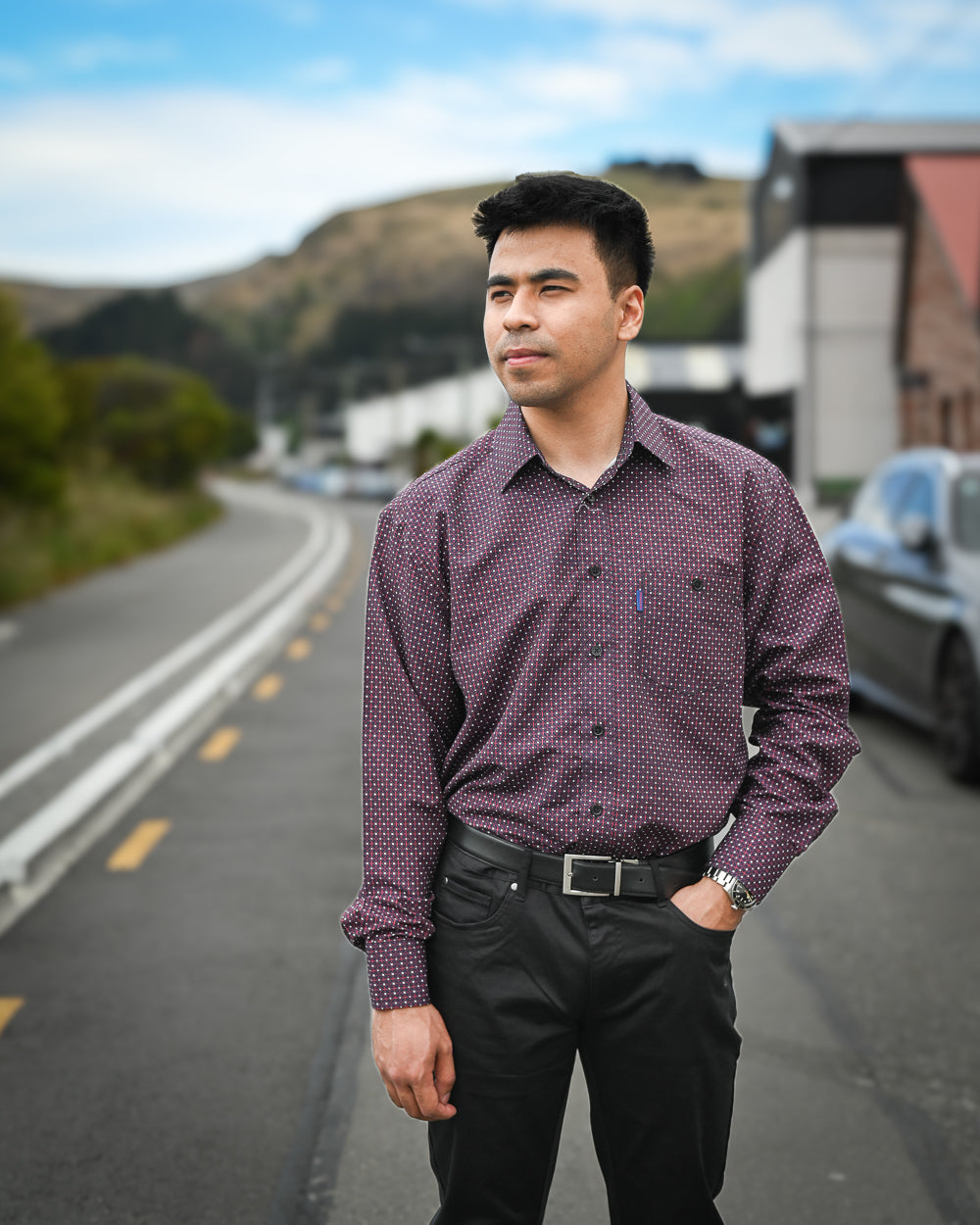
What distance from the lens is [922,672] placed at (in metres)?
8.41

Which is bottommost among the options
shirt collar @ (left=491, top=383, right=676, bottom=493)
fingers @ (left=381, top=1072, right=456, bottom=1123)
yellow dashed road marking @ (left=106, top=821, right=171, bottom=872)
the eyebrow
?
yellow dashed road marking @ (left=106, top=821, right=171, bottom=872)

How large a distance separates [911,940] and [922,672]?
3064 millimetres

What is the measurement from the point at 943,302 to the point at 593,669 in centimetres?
3034

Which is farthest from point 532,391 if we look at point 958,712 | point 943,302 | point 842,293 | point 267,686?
point 842,293

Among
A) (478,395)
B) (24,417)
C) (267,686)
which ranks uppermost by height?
(24,417)

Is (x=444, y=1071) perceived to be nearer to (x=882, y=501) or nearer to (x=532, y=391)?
(x=532, y=391)

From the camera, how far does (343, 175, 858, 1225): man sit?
233cm

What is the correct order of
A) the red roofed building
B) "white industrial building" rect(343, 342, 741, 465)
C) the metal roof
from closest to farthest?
1. the red roofed building
2. the metal roof
3. "white industrial building" rect(343, 342, 741, 465)

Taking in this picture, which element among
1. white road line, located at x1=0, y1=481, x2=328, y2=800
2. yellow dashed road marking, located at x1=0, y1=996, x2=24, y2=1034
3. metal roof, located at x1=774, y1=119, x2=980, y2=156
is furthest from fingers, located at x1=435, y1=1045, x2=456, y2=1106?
metal roof, located at x1=774, y1=119, x2=980, y2=156

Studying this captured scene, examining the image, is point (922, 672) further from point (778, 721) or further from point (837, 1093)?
point (778, 721)

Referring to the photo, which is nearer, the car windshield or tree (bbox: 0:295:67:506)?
the car windshield

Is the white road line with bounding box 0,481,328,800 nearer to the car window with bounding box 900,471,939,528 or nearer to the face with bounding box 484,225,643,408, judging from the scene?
the car window with bounding box 900,471,939,528

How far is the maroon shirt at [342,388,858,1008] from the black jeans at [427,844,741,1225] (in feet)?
0.26

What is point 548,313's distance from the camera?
2314 millimetres
